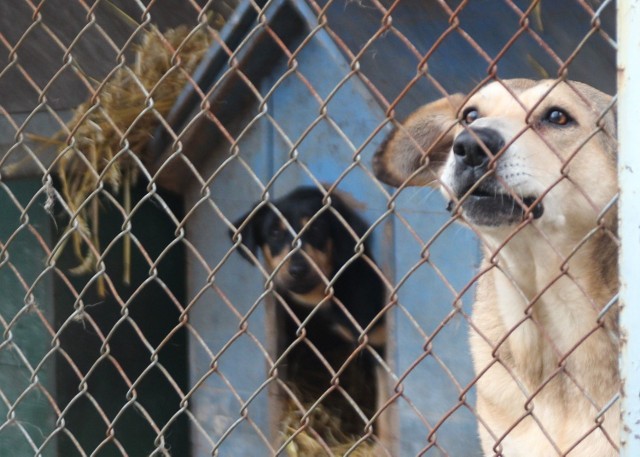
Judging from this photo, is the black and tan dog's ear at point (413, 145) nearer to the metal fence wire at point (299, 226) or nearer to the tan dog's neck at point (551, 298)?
the metal fence wire at point (299, 226)

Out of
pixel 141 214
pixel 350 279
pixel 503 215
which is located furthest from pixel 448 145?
pixel 141 214

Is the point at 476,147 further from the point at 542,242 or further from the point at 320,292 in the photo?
the point at 320,292

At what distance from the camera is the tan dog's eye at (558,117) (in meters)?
2.71

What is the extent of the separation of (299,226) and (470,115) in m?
1.62

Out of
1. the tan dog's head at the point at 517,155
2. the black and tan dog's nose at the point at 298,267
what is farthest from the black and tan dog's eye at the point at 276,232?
the tan dog's head at the point at 517,155

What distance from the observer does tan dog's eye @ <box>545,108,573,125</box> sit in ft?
8.90

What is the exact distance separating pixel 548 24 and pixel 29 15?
2339 millimetres

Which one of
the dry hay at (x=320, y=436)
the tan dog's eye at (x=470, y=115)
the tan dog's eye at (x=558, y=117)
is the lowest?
the dry hay at (x=320, y=436)

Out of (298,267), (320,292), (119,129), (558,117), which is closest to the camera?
(558,117)

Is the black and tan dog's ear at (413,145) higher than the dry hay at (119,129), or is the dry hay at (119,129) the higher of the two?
the black and tan dog's ear at (413,145)

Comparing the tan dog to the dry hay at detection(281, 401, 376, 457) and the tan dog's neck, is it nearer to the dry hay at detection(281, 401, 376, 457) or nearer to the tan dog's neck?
the tan dog's neck

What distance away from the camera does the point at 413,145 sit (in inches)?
114

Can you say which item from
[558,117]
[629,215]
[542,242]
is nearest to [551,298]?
[542,242]

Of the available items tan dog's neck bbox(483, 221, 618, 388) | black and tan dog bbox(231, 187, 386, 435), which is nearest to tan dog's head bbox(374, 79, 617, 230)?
tan dog's neck bbox(483, 221, 618, 388)
